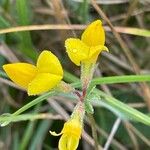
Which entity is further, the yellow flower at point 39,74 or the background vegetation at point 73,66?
the background vegetation at point 73,66

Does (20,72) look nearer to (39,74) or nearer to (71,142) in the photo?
(39,74)

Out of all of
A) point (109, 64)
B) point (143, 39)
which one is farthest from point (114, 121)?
point (143, 39)

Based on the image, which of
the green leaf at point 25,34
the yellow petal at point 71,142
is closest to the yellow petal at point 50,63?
the yellow petal at point 71,142

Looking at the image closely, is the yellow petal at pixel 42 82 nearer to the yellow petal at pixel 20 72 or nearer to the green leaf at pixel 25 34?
the yellow petal at pixel 20 72

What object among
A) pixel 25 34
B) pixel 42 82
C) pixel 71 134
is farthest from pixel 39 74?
pixel 25 34

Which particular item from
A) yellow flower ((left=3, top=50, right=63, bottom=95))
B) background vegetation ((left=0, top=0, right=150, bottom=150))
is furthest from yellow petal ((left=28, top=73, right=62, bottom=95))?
background vegetation ((left=0, top=0, right=150, bottom=150))

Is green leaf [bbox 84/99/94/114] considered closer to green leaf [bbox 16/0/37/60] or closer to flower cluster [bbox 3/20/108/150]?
flower cluster [bbox 3/20/108/150]

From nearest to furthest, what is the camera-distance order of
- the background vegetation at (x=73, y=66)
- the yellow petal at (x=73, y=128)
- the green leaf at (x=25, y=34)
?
the yellow petal at (x=73, y=128), the green leaf at (x=25, y=34), the background vegetation at (x=73, y=66)

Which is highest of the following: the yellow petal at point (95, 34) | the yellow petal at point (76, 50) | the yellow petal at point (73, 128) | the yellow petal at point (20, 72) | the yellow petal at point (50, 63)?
the yellow petal at point (95, 34)

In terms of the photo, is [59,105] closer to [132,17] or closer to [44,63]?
[132,17]
